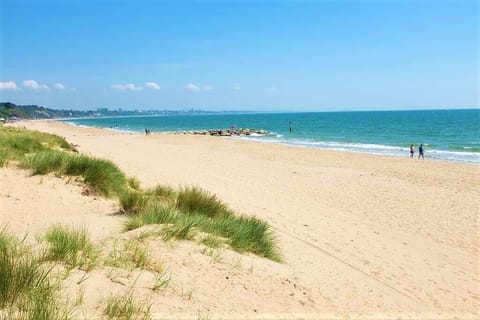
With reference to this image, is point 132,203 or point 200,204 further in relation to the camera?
point 200,204

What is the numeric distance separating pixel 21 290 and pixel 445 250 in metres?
8.84

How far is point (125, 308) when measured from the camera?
3.55 metres

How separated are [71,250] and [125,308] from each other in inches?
45.1

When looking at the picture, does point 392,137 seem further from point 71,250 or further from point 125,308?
point 125,308

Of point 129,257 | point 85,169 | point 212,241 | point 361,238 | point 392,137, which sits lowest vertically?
point 361,238

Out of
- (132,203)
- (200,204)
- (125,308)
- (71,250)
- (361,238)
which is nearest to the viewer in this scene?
(125,308)

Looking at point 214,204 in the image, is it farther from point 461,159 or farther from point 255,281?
point 461,159

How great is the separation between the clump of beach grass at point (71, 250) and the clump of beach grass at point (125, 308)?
25.8 inches

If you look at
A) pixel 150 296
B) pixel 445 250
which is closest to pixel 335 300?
pixel 150 296

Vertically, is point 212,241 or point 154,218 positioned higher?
point 154,218

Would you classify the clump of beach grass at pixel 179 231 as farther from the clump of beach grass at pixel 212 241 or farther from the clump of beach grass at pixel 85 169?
the clump of beach grass at pixel 85 169

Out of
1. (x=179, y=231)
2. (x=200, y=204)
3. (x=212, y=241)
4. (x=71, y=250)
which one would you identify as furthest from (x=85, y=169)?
(x=71, y=250)

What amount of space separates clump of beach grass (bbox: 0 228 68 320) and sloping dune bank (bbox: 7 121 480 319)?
149 cm

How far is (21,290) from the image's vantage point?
3410mm
